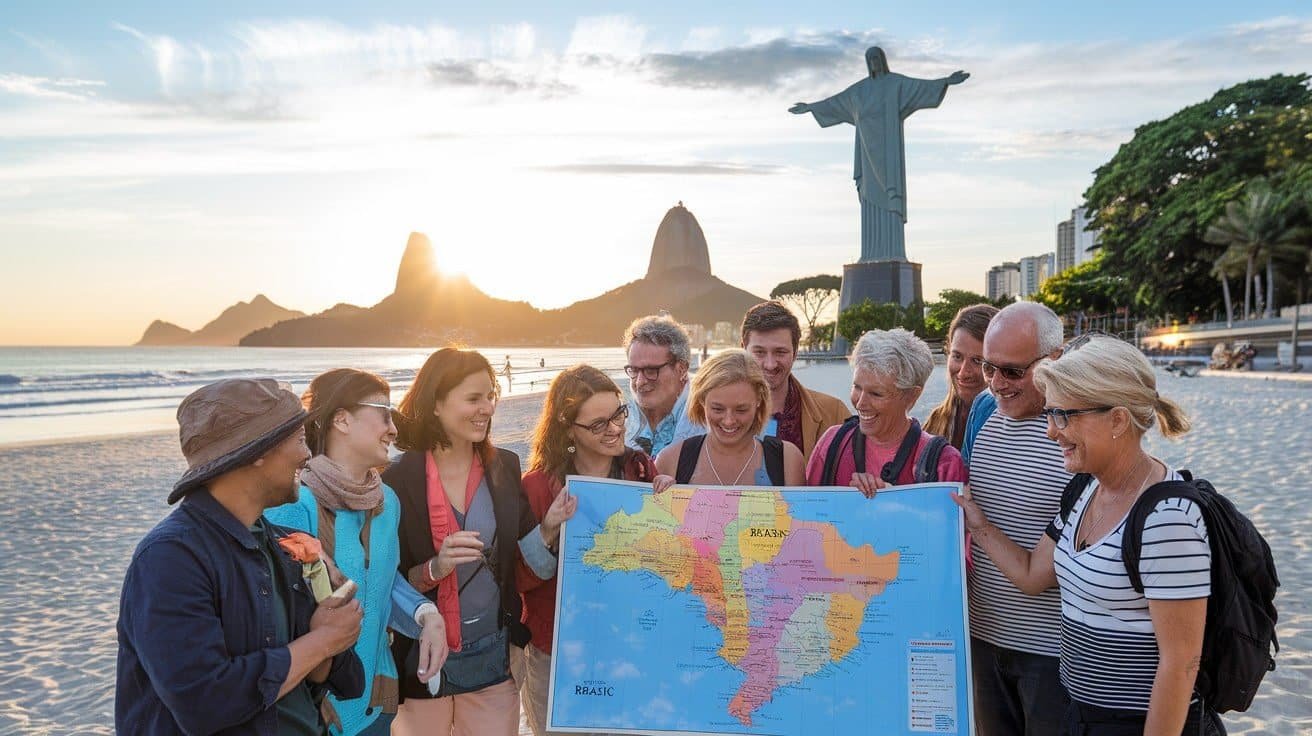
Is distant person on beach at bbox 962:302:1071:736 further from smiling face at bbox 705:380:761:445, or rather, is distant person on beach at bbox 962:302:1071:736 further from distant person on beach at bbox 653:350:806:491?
smiling face at bbox 705:380:761:445

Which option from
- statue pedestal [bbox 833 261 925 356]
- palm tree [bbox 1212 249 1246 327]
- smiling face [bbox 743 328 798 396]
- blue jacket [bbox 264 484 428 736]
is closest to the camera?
blue jacket [bbox 264 484 428 736]

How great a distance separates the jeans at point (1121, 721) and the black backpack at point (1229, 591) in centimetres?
7

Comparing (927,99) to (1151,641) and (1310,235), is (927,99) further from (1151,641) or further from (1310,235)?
(1151,641)

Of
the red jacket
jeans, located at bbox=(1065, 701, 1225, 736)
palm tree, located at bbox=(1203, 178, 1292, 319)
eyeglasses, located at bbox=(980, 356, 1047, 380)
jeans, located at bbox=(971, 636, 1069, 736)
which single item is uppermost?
palm tree, located at bbox=(1203, 178, 1292, 319)

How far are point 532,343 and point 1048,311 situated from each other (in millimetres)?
162989

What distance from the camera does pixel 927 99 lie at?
46.1 meters

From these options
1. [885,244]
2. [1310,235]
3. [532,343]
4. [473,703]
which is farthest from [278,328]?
[473,703]

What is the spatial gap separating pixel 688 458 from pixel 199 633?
168cm

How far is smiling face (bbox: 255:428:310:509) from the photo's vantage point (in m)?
1.96

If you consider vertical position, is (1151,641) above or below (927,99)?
below

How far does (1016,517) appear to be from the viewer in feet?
9.11

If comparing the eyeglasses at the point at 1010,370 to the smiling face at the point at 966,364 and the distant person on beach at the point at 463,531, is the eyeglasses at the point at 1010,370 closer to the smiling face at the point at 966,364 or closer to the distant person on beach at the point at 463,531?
the smiling face at the point at 966,364

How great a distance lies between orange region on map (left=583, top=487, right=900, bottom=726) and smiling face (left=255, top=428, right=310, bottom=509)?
1.02 m

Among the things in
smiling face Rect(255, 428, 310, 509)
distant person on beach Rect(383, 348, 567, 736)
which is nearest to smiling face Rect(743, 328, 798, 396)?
distant person on beach Rect(383, 348, 567, 736)
